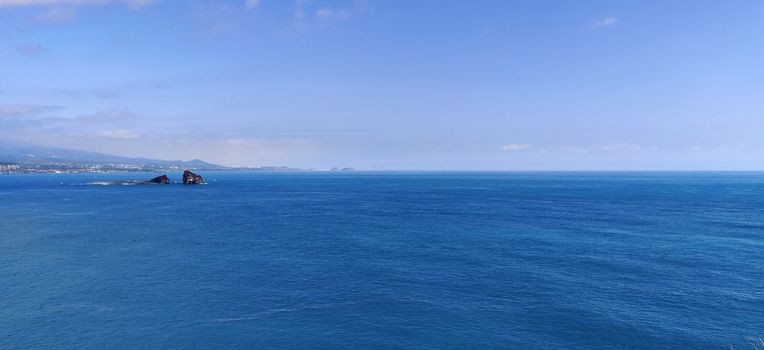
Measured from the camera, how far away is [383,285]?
50.8m

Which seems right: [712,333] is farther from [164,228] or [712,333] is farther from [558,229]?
[164,228]

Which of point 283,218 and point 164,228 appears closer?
point 164,228

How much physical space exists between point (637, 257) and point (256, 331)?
56799 millimetres

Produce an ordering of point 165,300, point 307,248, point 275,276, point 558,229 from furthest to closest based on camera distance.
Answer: point 558,229
point 307,248
point 275,276
point 165,300

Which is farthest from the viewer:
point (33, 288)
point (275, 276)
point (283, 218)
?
point (283, 218)

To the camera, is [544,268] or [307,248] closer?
[544,268]

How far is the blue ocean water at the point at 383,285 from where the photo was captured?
1471 inches

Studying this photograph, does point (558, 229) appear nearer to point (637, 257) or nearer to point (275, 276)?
point (637, 257)

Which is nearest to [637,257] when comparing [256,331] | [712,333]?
[712,333]

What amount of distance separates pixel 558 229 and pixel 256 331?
70888 mm

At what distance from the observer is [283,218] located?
109438mm

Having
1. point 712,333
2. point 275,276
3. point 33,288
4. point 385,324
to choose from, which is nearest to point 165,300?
point 275,276

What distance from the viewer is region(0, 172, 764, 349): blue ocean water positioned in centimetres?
3738

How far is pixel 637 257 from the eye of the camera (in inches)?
2537
